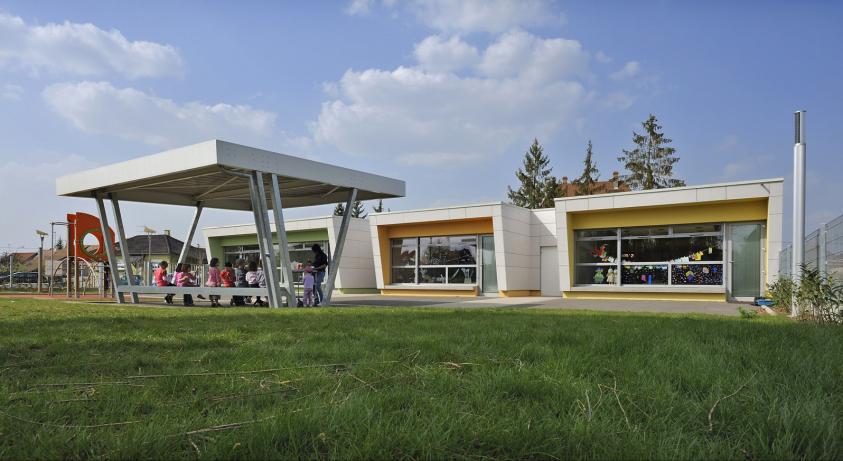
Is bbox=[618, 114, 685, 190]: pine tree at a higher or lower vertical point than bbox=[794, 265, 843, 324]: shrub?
higher

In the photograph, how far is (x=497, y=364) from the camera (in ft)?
13.7

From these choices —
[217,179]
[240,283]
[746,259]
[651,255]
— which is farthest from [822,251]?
[240,283]

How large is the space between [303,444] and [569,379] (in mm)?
1941

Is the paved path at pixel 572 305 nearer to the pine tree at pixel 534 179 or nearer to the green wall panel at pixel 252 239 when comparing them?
the green wall panel at pixel 252 239

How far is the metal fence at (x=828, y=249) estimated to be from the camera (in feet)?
32.2

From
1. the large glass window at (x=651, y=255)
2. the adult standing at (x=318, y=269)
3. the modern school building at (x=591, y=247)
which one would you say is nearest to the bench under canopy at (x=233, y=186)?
the adult standing at (x=318, y=269)

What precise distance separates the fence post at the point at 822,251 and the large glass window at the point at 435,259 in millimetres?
14821

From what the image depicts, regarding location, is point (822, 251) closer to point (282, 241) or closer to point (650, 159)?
point (282, 241)

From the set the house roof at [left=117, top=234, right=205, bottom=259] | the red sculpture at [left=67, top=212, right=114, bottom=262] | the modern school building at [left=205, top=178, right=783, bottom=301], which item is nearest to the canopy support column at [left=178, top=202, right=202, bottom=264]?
the red sculpture at [left=67, top=212, right=114, bottom=262]

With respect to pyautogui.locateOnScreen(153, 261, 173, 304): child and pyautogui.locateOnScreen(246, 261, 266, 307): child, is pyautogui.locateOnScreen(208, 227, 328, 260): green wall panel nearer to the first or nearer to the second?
pyautogui.locateOnScreen(153, 261, 173, 304): child

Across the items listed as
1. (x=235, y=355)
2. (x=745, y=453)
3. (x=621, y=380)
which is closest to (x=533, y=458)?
(x=745, y=453)

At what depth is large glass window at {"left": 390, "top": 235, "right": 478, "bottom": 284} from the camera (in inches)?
995

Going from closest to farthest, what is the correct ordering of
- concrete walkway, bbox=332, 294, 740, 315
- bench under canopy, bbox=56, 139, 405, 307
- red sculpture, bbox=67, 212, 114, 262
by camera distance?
bench under canopy, bbox=56, 139, 405, 307 < concrete walkway, bbox=332, 294, 740, 315 < red sculpture, bbox=67, 212, 114, 262

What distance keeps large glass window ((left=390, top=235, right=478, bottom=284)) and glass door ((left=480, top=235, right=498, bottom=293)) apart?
1.35ft
